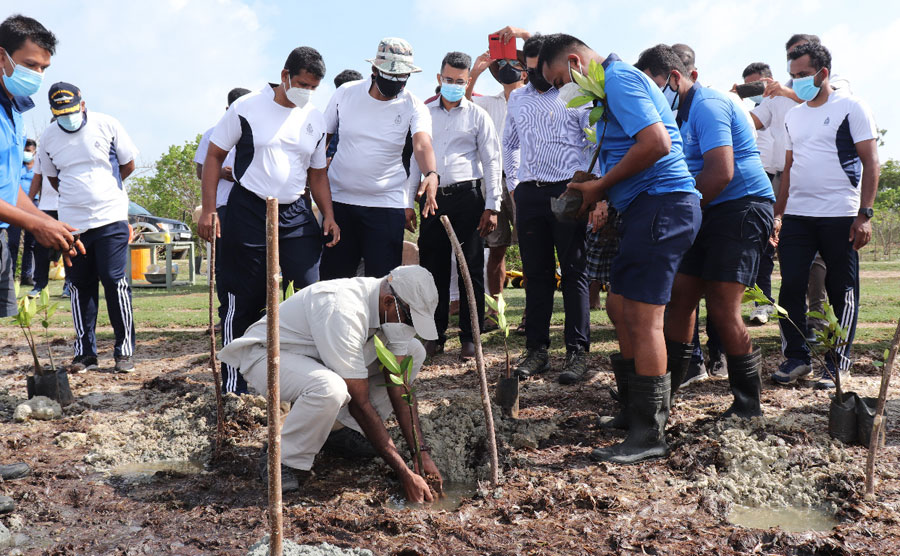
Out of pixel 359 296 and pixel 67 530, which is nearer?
pixel 67 530

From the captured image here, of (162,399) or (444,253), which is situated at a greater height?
(444,253)

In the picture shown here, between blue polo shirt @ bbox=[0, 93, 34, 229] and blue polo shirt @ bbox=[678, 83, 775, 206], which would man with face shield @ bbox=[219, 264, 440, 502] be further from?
blue polo shirt @ bbox=[678, 83, 775, 206]

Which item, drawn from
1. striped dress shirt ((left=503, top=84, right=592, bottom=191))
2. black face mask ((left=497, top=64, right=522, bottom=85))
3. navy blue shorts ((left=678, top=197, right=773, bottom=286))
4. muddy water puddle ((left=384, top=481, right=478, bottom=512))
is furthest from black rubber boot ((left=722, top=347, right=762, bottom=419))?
black face mask ((left=497, top=64, right=522, bottom=85))

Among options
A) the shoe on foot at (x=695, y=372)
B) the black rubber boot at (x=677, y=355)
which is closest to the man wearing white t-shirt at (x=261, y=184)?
the black rubber boot at (x=677, y=355)

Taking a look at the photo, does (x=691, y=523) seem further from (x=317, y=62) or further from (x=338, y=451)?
(x=317, y=62)

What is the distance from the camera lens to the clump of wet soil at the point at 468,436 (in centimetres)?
348

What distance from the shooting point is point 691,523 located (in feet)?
8.88

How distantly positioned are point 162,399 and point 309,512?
7.60 feet

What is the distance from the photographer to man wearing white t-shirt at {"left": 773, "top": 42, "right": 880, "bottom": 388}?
462 cm

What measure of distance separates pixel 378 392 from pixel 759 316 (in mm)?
4588

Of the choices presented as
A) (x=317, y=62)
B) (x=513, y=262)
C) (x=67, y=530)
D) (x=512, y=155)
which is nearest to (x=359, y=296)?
(x=67, y=530)

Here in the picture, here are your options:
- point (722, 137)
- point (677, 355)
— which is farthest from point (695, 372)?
point (722, 137)

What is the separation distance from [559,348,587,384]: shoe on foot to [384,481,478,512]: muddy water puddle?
1641 mm

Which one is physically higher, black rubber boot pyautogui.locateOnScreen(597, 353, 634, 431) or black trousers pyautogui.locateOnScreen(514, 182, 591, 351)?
black trousers pyautogui.locateOnScreen(514, 182, 591, 351)
